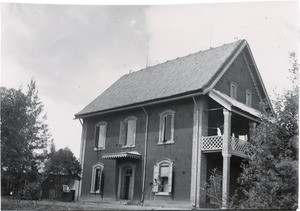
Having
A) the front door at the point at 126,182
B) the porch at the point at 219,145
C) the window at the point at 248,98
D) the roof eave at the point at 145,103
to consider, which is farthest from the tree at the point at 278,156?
the front door at the point at 126,182

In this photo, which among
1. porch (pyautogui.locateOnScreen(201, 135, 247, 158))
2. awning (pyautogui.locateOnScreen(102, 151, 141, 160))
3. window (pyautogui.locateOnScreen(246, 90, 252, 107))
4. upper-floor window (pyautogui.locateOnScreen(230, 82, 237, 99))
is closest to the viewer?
porch (pyautogui.locateOnScreen(201, 135, 247, 158))

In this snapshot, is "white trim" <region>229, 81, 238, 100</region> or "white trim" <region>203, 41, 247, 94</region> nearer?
"white trim" <region>203, 41, 247, 94</region>

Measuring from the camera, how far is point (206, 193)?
69.8ft

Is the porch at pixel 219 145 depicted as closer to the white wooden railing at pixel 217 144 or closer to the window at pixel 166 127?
the white wooden railing at pixel 217 144

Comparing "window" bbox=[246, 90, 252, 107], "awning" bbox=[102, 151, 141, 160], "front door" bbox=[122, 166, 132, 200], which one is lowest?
"front door" bbox=[122, 166, 132, 200]

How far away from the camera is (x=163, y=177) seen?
75.9ft

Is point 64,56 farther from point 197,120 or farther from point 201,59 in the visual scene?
point 201,59

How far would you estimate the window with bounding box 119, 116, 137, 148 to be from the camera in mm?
25719

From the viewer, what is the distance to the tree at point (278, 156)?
1438 cm

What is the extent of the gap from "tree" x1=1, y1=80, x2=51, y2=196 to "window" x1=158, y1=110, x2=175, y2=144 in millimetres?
7282

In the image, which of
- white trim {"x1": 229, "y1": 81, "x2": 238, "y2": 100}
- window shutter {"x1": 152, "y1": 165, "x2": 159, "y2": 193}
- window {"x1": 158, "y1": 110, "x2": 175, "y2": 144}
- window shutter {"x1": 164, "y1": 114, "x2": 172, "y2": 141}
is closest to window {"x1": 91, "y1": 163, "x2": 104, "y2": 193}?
window shutter {"x1": 152, "y1": 165, "x2": 159, "y2": 193}

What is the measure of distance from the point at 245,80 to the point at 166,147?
735 cm

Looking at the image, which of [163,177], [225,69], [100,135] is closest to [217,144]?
[163,177]

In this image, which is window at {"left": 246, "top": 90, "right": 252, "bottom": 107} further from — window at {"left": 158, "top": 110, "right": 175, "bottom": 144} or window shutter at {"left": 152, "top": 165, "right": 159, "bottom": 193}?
window shutter at {"left": 152, "top": 165, "right": 159, "bottom": 193}
